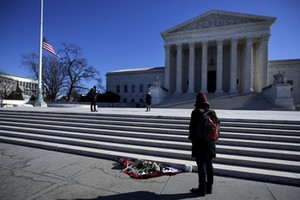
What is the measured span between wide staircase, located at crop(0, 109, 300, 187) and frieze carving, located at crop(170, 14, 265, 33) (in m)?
30.7

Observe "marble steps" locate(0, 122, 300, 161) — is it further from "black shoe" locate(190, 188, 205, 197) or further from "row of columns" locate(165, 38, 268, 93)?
"row of columns" locate(165, 38, 268, 93)

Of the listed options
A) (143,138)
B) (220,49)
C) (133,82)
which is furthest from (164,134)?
(133,82)

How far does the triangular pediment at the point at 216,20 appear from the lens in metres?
29.9

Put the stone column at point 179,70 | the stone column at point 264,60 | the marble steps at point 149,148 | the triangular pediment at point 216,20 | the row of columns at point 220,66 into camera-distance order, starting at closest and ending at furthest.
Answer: the marble steps at point 149,148 → the stone column at point 264,60 → the triangular pediment at point 216,20 → the row of columns at point 220,66 → the stone column at point 179,70

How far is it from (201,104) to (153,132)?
150 inches

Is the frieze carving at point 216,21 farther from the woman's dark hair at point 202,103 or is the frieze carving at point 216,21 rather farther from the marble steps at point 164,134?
the woman's dark hair at point 202,103

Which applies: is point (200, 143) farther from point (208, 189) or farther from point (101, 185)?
point (101, 185)

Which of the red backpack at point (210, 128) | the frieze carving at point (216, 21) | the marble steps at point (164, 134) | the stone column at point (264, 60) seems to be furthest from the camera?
the frieze carving at point (216, 21)

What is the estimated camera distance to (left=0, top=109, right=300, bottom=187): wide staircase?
445 centimetres

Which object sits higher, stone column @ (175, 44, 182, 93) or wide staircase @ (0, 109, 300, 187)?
stone column @ (175, 44, 182, 93)

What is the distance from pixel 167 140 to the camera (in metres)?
6.27

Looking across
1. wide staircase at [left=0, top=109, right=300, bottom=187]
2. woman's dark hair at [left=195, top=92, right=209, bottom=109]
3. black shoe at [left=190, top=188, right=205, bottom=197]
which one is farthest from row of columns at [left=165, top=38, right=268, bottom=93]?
black shoe at [left=190, top=188, right=205, bottom=197]

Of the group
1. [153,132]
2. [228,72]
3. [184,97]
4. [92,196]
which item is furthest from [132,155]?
[228,72]

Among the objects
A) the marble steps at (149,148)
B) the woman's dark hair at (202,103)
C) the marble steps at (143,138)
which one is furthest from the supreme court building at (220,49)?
the woman's dark hair at (202,103)
